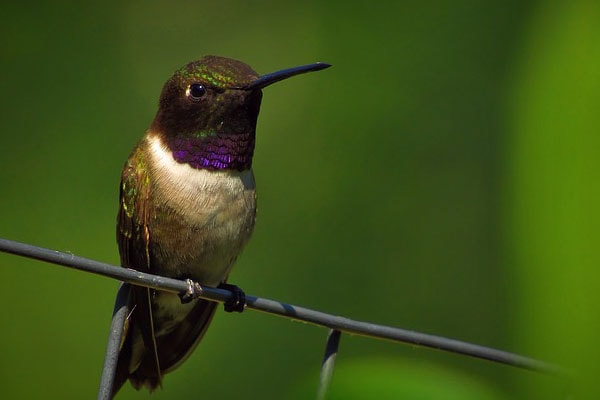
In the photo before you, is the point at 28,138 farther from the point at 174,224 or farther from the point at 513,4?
the point at 513,4

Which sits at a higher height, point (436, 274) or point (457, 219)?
point (457, 219)

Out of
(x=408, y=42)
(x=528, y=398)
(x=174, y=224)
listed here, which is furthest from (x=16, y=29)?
(x=528, y=398)

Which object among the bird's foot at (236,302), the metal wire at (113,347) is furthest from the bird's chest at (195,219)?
the metal wire at (113,347)

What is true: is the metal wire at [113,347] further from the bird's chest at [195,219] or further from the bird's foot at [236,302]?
the bird's chest at [195,219]

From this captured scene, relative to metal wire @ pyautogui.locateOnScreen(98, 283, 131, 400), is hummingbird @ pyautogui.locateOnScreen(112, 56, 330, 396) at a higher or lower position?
higher

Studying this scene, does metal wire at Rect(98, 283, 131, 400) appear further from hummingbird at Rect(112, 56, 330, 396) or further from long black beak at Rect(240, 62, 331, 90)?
long black beak at Rect(240, 62, 331, 90)

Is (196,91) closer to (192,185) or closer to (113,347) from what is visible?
(192,185)

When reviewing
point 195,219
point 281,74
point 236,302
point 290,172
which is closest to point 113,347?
point 236,302

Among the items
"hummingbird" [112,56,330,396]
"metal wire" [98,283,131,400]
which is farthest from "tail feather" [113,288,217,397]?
"metal wire" [98,283,131,400]
